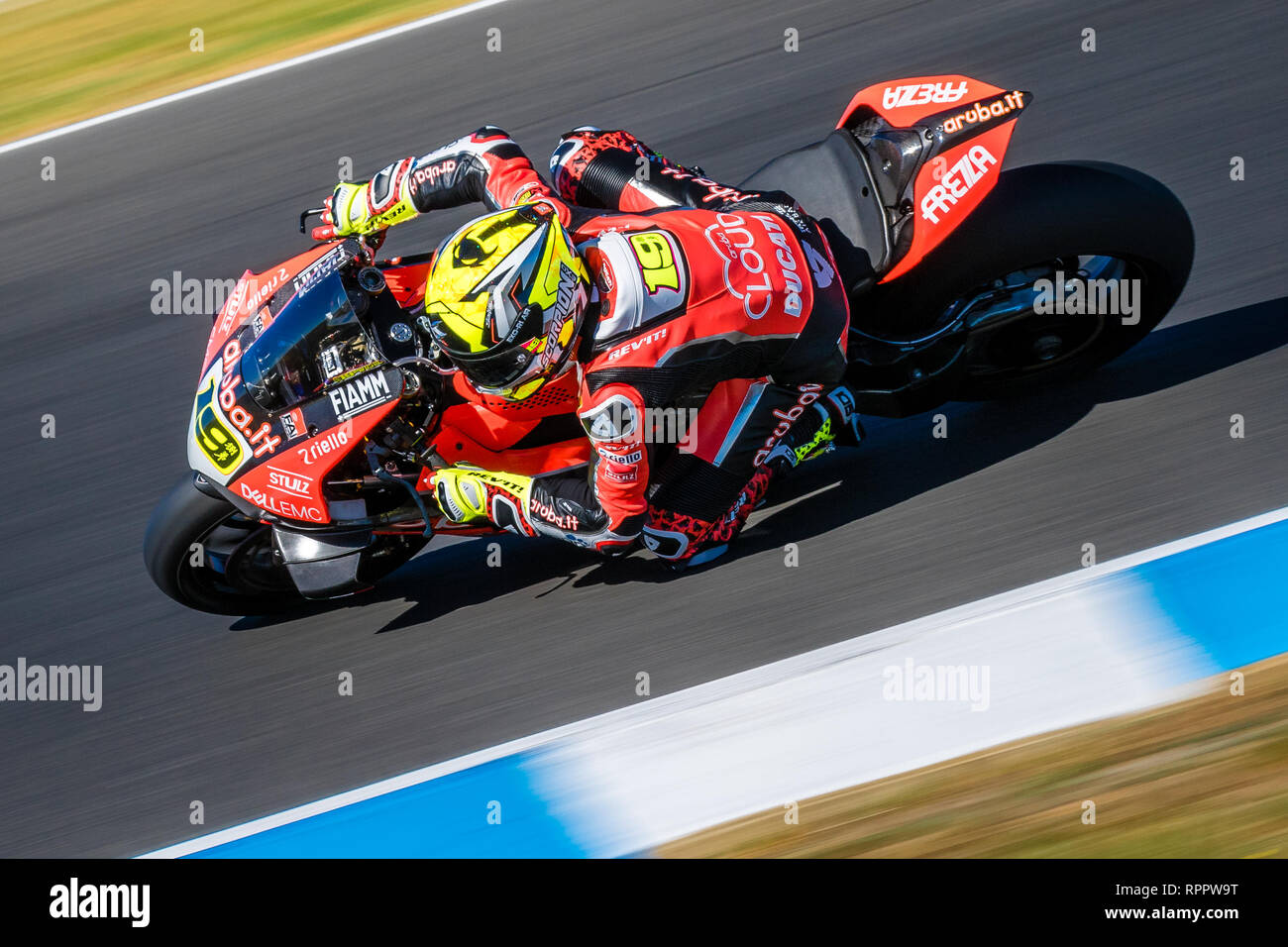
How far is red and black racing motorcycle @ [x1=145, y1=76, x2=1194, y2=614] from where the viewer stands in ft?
13.2

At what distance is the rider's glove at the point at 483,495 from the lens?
13.8ft

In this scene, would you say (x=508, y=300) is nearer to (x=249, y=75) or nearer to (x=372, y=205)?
(x=372, y=205)

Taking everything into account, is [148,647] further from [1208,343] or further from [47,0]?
[47,0]

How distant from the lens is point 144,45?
27.3 ft

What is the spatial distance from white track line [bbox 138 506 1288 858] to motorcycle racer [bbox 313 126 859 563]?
52 centimetres

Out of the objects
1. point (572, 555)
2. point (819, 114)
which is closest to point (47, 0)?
point (819, 114)

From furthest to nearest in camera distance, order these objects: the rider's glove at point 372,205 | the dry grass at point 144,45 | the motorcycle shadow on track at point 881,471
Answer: the dry grass at point 144,45
the motorcycle shadow on track at point 881,471
the rider's glove at point 372,205

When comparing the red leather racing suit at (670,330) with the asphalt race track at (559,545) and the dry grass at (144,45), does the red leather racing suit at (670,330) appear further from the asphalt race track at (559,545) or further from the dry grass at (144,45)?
the dry grass at (144,45)

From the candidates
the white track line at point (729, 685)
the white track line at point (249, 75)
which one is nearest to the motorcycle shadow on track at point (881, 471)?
the white track line at point (729, 685)

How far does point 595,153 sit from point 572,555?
149 centimetres

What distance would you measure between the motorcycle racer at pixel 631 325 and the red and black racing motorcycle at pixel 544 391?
0.16 metres

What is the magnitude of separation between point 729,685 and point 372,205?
2.02 m

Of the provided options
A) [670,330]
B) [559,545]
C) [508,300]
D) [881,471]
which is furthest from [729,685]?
[508,300]
